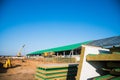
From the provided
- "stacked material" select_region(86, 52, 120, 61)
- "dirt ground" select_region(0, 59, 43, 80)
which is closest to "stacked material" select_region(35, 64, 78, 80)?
"stacked material" select_region(86, 52, 120, 61)

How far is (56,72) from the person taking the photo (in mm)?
4742

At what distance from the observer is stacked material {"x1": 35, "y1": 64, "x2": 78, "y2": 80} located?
454 centimetres

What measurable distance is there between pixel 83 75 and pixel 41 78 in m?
2.79

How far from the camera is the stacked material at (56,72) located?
4537mm

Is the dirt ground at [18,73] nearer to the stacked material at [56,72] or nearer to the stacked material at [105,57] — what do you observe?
the stacked material at [56,72]

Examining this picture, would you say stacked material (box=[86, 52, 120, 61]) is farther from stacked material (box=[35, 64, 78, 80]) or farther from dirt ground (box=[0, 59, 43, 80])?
dirt ground (box=[0, 59, 43, 80])

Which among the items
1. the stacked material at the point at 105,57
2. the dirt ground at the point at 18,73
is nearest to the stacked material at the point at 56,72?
the stacked material at the point at 105,57

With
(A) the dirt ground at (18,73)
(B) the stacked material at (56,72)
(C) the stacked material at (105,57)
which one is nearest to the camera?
(C) the stacked material at (105,57)

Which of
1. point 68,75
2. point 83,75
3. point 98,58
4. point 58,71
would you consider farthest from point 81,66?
point 68,75

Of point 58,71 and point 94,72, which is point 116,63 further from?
point 58,71

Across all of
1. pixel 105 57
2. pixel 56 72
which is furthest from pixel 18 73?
pixel 105 57

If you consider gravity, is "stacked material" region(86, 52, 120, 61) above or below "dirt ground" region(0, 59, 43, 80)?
above

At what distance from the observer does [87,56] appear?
249 centimetres

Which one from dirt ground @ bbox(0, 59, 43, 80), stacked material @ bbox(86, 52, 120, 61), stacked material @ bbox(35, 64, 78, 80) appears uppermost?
stacked material @ bbox(86, 52, 120, 61)
